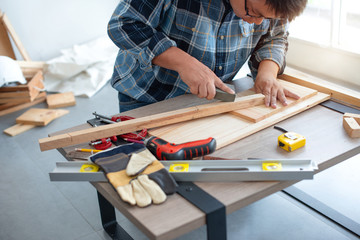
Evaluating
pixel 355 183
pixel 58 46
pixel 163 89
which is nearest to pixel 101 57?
pixel 58 46

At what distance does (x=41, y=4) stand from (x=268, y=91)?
3.60 m

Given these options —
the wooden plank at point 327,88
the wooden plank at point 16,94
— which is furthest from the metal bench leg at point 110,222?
the wooden plank at point 16,94

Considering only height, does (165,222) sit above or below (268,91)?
below

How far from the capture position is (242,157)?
4.39 feet

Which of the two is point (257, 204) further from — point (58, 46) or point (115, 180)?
point (58, 46)

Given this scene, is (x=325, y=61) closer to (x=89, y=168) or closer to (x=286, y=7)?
(x=286, y=7)

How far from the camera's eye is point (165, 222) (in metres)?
1.03

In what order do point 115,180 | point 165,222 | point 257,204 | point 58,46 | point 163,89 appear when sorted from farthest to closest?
point 58,46, point 257,204, point 163,89, point 115,180, point 165,222

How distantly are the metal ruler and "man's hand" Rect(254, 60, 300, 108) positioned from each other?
490mm

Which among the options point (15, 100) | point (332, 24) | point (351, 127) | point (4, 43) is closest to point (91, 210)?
point (351, 127)

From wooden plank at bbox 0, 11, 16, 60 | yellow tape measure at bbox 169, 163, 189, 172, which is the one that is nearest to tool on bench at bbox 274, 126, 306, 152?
yellow tape measure at bbox 169, 163, 189, 172

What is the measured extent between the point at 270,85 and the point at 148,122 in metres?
0.60

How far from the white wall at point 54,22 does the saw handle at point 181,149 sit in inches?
147

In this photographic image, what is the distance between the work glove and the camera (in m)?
1.10
